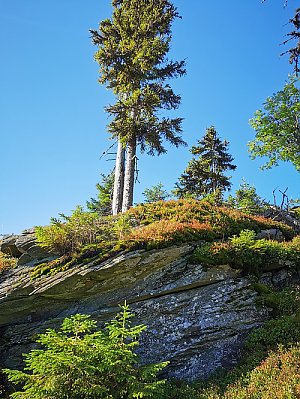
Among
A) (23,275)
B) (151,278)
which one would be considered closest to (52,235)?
(23,275)

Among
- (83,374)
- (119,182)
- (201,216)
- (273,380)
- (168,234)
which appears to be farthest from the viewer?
(119,182)

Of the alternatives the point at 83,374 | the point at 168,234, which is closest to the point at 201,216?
the point at 168,234

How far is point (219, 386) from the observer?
26.6 feet

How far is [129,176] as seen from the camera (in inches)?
730

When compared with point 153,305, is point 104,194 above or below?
above

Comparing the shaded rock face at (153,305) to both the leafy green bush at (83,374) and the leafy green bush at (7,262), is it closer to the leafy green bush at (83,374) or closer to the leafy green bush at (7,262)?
the leafy green bush at (7,262)

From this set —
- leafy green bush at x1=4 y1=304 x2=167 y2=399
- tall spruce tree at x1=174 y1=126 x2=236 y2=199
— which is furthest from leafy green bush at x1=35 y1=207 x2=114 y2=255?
Result: tall spruce tree at x1=174 y1=126 x2=236 y2=199

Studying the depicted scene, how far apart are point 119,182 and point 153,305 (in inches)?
429

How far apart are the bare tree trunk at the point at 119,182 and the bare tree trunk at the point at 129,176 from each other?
955mm

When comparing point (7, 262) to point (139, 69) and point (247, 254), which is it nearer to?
point (247, 254)

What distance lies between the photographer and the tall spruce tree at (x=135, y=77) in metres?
19.1

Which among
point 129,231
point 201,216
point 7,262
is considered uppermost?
point 201,216

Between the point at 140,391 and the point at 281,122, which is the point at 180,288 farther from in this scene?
the point at 281,122

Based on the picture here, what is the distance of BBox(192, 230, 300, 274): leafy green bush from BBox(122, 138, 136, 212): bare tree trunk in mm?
7362
